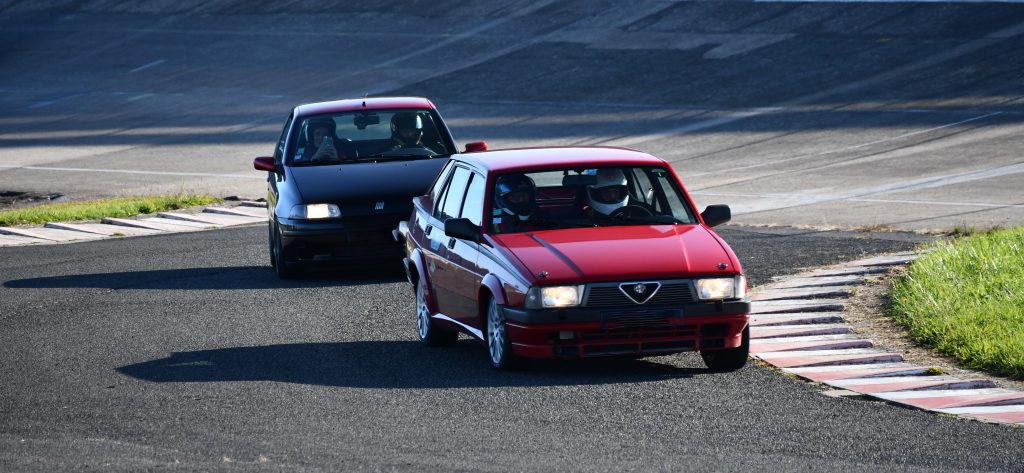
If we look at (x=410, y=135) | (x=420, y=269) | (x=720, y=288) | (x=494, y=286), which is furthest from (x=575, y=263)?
(x=410, y=135)

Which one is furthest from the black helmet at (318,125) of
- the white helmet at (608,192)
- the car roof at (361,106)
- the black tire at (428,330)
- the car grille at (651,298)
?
the car grille at (651,298)

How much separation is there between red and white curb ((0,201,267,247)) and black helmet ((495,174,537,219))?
9555mm

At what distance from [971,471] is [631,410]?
213cm

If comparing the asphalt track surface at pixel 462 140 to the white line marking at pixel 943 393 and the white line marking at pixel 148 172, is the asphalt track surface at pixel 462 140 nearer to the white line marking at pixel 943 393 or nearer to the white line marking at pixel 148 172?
the white line marking at pixel 148 172

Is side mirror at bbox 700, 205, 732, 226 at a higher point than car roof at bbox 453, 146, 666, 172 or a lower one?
lower

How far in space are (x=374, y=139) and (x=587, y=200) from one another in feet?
19.4

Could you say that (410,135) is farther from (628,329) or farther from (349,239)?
(628,329)

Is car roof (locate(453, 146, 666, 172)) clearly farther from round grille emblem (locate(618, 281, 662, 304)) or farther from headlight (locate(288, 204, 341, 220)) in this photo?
headlight (locate(288, 204, 341, 220))

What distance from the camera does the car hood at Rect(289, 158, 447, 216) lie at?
15070mm

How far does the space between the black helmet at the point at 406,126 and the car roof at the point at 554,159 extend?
4776mm

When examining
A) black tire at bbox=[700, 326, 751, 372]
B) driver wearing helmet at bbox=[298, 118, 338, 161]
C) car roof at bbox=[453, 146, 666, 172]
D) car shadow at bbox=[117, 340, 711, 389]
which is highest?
car roof at bbox=[453, 146, 666, 172]

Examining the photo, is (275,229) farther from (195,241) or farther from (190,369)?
(190,369)

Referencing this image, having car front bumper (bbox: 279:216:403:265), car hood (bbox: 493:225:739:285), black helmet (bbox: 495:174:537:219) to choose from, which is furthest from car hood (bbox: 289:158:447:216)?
car hood (bbox: 493:225:739:285)

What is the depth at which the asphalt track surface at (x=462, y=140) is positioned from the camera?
8.20 m
